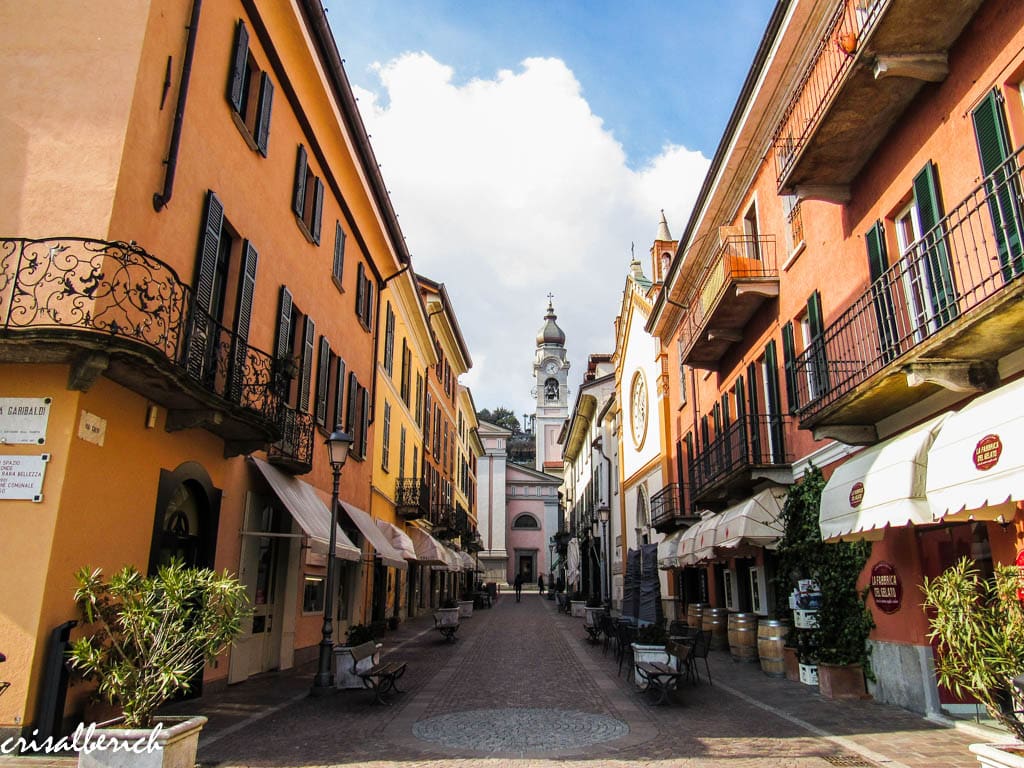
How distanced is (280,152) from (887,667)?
12330 mm

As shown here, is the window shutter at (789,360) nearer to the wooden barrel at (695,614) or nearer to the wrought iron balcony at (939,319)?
the wrought iron balcony at (939,319)

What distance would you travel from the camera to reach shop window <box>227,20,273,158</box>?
10.5 meters

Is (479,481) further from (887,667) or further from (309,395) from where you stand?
(887,667)

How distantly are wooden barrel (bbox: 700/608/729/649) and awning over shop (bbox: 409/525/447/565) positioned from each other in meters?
9.10

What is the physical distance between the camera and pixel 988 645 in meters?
4.94

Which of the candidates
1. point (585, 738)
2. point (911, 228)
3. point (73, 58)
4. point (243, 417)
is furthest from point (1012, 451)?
point (73, 58)

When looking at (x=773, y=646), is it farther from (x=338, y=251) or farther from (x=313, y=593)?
(x=338, y=251)

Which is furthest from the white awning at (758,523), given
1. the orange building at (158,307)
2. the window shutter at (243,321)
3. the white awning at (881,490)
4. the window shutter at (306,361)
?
the window shutter at (243,321)

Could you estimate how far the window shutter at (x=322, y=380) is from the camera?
14.8m

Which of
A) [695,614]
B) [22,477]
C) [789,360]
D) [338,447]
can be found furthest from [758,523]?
[22,477]

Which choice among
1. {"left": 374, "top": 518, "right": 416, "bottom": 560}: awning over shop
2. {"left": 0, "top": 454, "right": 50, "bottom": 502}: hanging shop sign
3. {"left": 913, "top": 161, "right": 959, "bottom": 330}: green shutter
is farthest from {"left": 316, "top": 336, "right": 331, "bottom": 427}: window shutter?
{"left": 913, "top": 161, "right": 959, "bottom": 330}: green shutter

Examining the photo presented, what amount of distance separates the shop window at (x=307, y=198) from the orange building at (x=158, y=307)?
0.20ft

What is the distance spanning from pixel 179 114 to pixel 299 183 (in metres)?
5.02

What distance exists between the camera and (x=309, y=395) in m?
14.3
